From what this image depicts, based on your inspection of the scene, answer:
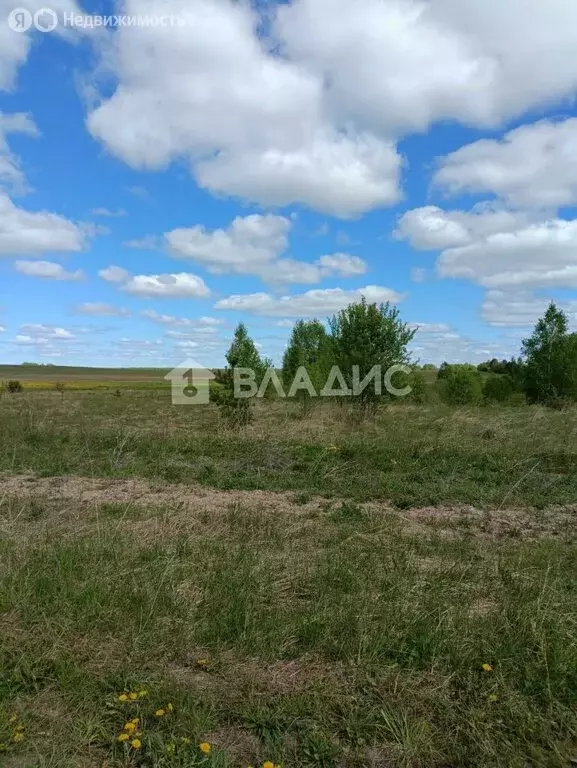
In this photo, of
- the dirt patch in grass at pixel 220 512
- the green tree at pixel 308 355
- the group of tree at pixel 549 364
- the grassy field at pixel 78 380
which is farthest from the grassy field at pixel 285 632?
the grassy field at pixel 78 380

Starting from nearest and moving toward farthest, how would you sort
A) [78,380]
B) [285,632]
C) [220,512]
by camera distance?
[285,632]
[220,512]
[78,380]

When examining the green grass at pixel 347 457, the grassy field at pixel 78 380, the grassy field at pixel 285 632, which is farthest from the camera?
the grassy field at pixel 78 380

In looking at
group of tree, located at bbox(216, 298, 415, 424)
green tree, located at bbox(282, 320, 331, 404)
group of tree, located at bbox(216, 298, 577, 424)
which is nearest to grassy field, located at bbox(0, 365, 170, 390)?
green tree, located at bbox(282, 320, 331, 404)

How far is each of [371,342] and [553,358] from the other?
1277cm

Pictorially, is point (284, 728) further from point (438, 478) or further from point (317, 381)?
point (317, 381)

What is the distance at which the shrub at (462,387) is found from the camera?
30.3 m

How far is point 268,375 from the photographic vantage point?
20578 millimetres

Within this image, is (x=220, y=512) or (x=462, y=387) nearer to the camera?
(x=220, y=512)

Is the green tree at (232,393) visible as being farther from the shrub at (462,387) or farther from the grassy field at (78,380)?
the grassy field at (78,380)

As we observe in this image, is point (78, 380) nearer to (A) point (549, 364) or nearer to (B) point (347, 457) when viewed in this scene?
(A) point (549, 364)

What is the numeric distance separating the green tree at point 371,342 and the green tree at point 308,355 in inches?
132

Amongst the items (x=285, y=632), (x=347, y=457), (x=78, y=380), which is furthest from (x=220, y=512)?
(x=78, y=380)

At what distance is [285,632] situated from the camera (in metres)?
3.17

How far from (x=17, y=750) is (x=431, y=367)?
58.4m
